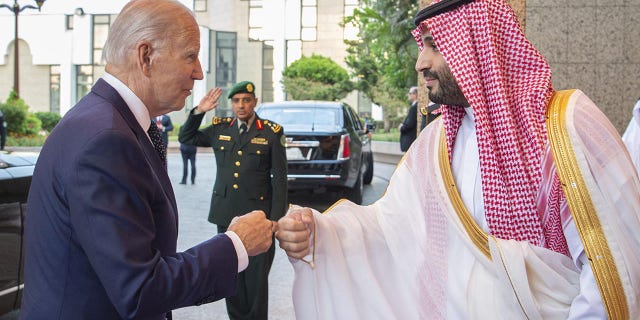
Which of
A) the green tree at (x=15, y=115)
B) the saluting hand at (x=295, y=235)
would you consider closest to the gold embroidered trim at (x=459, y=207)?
the saluting hand at (x=295, y=235)

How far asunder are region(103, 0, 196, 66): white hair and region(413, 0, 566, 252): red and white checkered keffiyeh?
3.45ft

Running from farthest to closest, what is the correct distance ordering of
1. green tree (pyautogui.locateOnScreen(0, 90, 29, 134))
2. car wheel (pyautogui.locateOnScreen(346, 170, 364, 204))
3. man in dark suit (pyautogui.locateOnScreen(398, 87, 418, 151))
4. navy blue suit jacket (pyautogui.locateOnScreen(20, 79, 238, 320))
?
1. green tree (pyautogui.locateOnScreen(0, 90, 29, 134))
2. car wheel (pyautogui.locateOnScreen(346, 170, 364, 204))
3. man in dark suit (pyautogui.locateOnScreen(398, 87, 418, 151))
4. navy blue suit jacket (pyautogui.locateOnScreen(20, 79, 238, 320))

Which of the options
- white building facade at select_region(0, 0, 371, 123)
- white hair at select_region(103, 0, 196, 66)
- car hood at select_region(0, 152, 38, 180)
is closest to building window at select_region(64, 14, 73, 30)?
white building facade at select_region(0, 0, 371, 123)

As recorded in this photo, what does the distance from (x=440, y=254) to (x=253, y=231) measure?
2.53ft

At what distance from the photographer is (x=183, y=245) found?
26.6ft

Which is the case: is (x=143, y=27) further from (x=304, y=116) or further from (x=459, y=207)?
(x=304, y=116)

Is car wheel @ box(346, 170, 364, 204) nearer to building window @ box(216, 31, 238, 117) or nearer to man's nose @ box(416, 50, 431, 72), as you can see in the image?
man's nose @ box(416, 50, 431, 72)

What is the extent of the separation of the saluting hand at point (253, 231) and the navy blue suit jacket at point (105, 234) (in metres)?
0.17

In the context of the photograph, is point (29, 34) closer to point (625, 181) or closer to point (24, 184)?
point (24, 184)

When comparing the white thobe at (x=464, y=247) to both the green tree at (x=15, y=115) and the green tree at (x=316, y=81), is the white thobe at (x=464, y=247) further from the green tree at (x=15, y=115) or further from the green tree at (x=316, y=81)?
the green tree at (x=316, y=81)

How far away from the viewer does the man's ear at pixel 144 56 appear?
1.92 m

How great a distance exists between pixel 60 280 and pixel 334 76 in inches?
1711

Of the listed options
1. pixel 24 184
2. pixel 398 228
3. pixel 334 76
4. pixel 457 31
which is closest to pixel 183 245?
pixel 24 184

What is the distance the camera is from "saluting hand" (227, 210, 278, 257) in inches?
83.1
